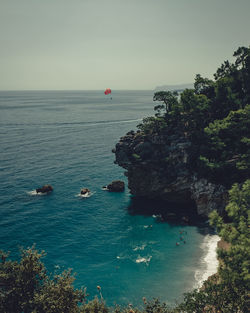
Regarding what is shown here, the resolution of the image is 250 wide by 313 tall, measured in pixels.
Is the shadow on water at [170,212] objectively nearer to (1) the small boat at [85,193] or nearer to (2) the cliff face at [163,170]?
(2) the cliff face at [163,170]

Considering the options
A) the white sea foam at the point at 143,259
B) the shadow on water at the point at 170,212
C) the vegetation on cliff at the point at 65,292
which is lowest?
the white sea foam at the point at 143,259

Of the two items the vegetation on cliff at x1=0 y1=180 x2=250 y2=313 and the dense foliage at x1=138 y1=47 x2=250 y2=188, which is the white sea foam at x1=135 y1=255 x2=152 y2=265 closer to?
the vegetation on cliff at x1=0 y1=180 x2=250 y2=313

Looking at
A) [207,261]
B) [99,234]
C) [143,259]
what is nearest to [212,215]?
[207,261]

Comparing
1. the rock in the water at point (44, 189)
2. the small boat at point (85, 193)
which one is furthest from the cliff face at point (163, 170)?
the rock in the water at point (44, 189)

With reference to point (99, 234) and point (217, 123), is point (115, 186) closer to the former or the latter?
point (99, 234)

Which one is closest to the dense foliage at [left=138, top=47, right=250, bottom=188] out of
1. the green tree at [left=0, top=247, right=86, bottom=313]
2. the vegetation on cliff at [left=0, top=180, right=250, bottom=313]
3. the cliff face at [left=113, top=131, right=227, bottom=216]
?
the cliff face at [left=113, top=131, right=227, bottom=216]
